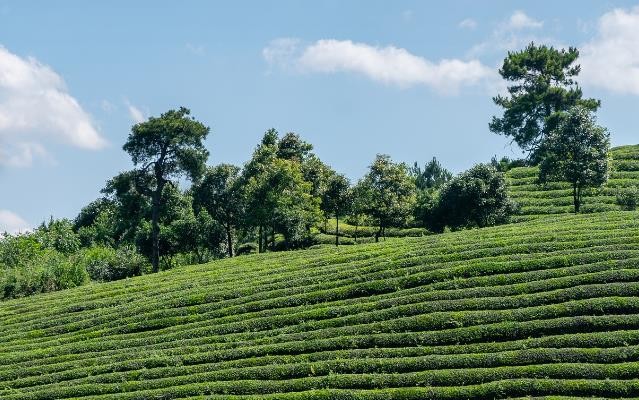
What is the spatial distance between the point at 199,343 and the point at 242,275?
9.72m

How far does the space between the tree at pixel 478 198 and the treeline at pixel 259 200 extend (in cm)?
8

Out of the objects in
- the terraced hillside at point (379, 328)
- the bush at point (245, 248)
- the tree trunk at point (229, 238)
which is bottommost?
the terraced hillside at point (379, 328)

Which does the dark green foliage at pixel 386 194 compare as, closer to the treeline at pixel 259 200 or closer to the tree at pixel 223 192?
the treeline at pixel 259 200

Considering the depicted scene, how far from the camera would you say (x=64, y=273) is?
54875 mm

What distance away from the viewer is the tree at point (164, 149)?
186 ft

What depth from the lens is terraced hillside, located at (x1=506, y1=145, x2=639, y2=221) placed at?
190 feet

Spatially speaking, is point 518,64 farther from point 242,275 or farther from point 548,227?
point 242,275

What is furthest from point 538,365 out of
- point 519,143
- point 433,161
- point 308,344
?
point 433,161

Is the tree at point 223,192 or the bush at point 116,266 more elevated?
the tree at point 223,192

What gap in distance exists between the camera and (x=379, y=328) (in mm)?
27906

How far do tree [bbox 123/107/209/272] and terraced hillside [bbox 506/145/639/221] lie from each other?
25.7m

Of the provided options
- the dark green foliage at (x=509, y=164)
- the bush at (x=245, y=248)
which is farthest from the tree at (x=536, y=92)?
the bush at (x=245, y=248)

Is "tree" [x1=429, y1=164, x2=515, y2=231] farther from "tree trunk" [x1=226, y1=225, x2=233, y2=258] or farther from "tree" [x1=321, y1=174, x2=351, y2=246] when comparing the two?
"tree trunk" [x1=226, y1=225, x2=233, y2=258]

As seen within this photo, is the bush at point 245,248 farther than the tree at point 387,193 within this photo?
Yes
